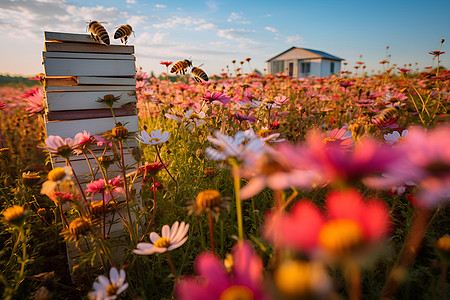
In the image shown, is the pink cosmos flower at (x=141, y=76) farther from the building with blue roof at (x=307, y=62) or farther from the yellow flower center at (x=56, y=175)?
the building with blue roof at (x=307, y=62)

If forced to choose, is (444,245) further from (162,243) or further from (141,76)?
(141,76)

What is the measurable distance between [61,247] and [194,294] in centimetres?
166

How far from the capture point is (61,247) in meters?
1.59

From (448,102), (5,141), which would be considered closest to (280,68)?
(448,102)

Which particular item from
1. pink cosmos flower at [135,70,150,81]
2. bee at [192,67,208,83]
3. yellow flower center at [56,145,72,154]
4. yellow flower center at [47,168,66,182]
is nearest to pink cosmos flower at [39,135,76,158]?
yellow flower center at [56,145,72,154]

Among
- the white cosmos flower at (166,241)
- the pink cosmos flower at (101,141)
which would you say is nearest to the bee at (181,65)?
the pink cosmos flower at (101,141)

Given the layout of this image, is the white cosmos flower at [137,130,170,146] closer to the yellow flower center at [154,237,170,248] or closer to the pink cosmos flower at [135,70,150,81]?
the yellow flower center at [154,237,170,248]

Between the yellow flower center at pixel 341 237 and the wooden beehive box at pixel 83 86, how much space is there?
116 centimetres

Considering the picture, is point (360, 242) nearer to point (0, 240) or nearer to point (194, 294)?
point (194, 294)

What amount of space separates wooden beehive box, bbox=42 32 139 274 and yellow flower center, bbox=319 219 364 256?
1161mm

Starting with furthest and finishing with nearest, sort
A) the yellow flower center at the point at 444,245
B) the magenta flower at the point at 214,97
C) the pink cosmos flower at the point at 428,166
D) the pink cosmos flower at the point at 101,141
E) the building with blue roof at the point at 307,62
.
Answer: the building with blue roof at the point at 307,62
the magenta flower at the point at 214,97
the pink cosmos flower at the point at 101,141
the yellow flower center at the point at 444,245
the pink cosmos flower at the point at 428,166

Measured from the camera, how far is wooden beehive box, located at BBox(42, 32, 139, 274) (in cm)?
127

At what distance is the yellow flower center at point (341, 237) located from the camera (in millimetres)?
270

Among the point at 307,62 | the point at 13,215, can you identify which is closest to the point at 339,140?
the point at 13,215
